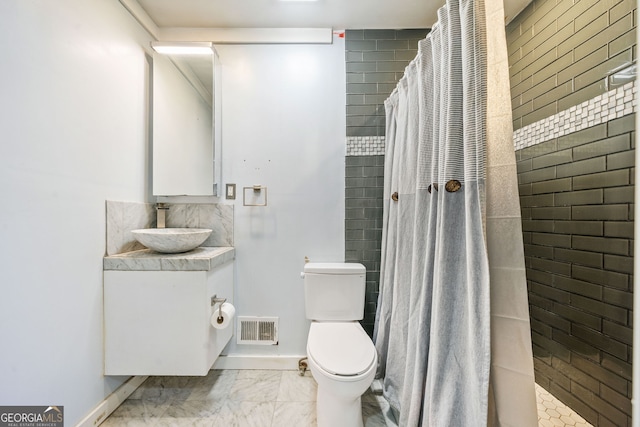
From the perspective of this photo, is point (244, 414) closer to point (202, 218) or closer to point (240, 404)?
point (240, 404)

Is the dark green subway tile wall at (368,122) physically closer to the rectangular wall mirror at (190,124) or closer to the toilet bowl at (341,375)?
the toilet bowl at (341,375)

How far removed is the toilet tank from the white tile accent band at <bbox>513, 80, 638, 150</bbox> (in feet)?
4.52

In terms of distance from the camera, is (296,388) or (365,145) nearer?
(296,388)

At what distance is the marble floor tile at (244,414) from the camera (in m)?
1.38

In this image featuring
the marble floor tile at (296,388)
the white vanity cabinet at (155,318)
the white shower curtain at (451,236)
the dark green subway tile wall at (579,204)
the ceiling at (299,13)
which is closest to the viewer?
the white shower curtain at (451,236)

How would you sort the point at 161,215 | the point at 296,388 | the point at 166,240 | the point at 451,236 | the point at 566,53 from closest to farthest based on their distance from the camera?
1. the point at 451,236
2. the point at 566,53
3. the point at 166,240
4. the point at 296,388
5. the point at 161,215

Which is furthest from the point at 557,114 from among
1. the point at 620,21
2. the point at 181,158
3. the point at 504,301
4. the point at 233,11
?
the point at 181,158

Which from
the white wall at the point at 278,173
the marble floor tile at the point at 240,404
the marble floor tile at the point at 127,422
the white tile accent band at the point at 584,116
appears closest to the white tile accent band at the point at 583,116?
the white tile accent band at the point at 584,116

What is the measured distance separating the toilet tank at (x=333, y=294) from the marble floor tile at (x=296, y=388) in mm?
453

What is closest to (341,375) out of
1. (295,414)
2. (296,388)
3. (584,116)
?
(295,414)

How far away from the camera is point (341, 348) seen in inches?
52.6

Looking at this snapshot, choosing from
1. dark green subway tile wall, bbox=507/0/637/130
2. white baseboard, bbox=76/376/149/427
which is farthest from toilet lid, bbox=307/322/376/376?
dark green subway tile wall, bbox=507/0/637/130

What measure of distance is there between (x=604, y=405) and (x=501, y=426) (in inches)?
31.2

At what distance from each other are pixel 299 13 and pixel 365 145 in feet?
3.34
